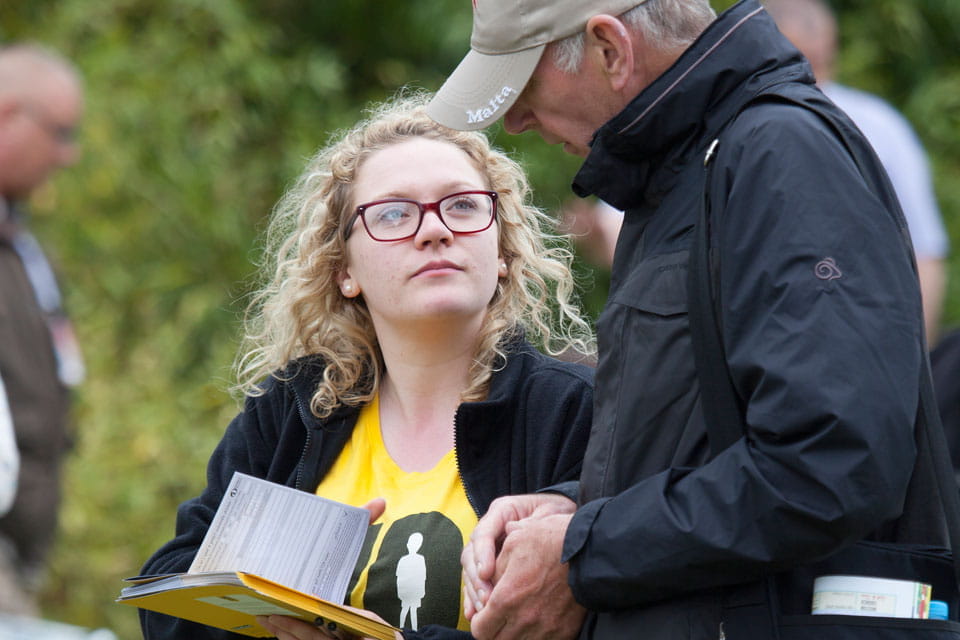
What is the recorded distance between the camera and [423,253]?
269 centimetres

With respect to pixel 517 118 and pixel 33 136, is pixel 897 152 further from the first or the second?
pixel 33 136

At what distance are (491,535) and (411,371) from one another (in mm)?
713

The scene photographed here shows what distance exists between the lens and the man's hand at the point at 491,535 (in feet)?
6.98

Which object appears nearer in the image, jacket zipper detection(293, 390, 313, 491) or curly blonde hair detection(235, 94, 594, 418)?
jacket zipper detection(293, 390, 313, 491)

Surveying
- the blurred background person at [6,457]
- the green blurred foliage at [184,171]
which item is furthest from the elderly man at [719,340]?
the green blurred foliage at [184,171]

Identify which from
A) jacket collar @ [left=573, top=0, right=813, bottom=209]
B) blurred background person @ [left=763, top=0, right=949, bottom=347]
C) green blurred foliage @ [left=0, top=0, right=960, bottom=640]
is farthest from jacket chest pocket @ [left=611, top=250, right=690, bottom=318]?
green blurred foliage @ [left=0, top=0, right=960, bottom=640]

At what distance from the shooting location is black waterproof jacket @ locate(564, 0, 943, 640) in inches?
67.2

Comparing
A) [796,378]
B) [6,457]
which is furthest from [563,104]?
[6,457]

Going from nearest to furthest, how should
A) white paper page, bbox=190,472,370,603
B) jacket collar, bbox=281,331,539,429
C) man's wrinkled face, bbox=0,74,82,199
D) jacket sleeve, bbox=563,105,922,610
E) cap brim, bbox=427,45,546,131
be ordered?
jacket sleeve, bbox=563,105,922,610 < cap brim, bbox=427,45,546,131 < white paper page, bbox=190,472,370,603 < jacket collar, bbox=281,331,539,429 < man's wrinkled face, bbox=0,74,82,199

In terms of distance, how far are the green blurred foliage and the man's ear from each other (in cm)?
414

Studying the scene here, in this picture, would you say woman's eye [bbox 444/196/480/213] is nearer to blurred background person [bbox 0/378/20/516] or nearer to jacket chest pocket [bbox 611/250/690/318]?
jacket chest pocket [bbox 611/250/690/318]

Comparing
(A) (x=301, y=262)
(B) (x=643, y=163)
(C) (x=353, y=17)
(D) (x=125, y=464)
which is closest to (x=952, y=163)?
(C) (x=353, y=17)

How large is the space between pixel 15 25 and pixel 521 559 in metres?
6.42

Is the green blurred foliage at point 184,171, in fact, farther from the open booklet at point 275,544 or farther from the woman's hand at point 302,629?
the woman's hand at point 302,629
